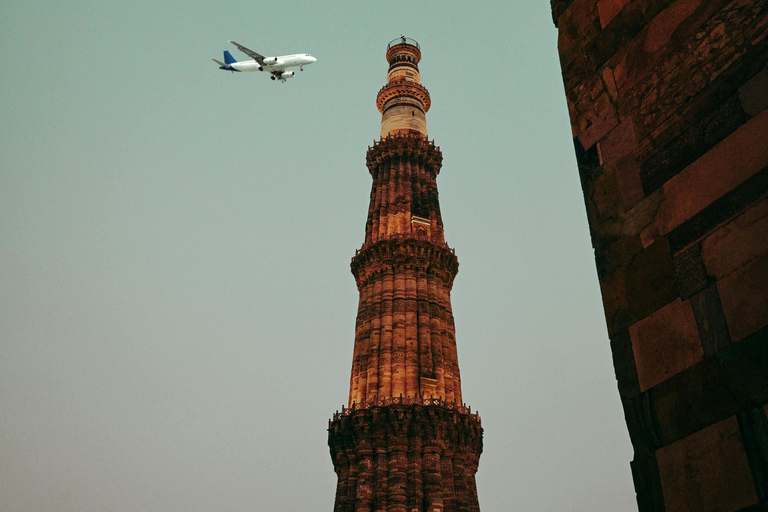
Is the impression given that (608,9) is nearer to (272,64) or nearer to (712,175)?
(712,175)

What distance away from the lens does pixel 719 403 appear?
3.62 meters

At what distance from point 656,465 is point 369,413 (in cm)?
2085

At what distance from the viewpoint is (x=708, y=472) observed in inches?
140

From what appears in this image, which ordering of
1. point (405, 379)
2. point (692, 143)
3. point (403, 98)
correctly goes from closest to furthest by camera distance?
point (692, 143)
point (405, 379)
point (403, 98)

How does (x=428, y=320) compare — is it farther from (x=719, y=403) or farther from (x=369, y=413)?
(x=719, y=403)

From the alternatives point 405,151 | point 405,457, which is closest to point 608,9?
point 405,457

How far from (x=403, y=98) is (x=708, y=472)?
35.5 metres

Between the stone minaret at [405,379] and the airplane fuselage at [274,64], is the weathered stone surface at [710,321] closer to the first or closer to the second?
the stone minaret at [405,379]

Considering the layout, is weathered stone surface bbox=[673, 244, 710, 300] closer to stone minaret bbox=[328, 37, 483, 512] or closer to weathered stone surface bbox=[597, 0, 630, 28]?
weathered stone surface bbox=[597, 0, 630, 28]

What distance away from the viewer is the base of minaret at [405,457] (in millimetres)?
22516

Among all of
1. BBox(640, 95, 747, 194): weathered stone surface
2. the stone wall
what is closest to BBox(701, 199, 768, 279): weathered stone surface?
the stone wall

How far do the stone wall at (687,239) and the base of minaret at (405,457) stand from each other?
62.9 feet

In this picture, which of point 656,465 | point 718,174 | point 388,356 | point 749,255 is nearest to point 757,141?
point 718,174

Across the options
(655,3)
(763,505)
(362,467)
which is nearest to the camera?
(763,505)
